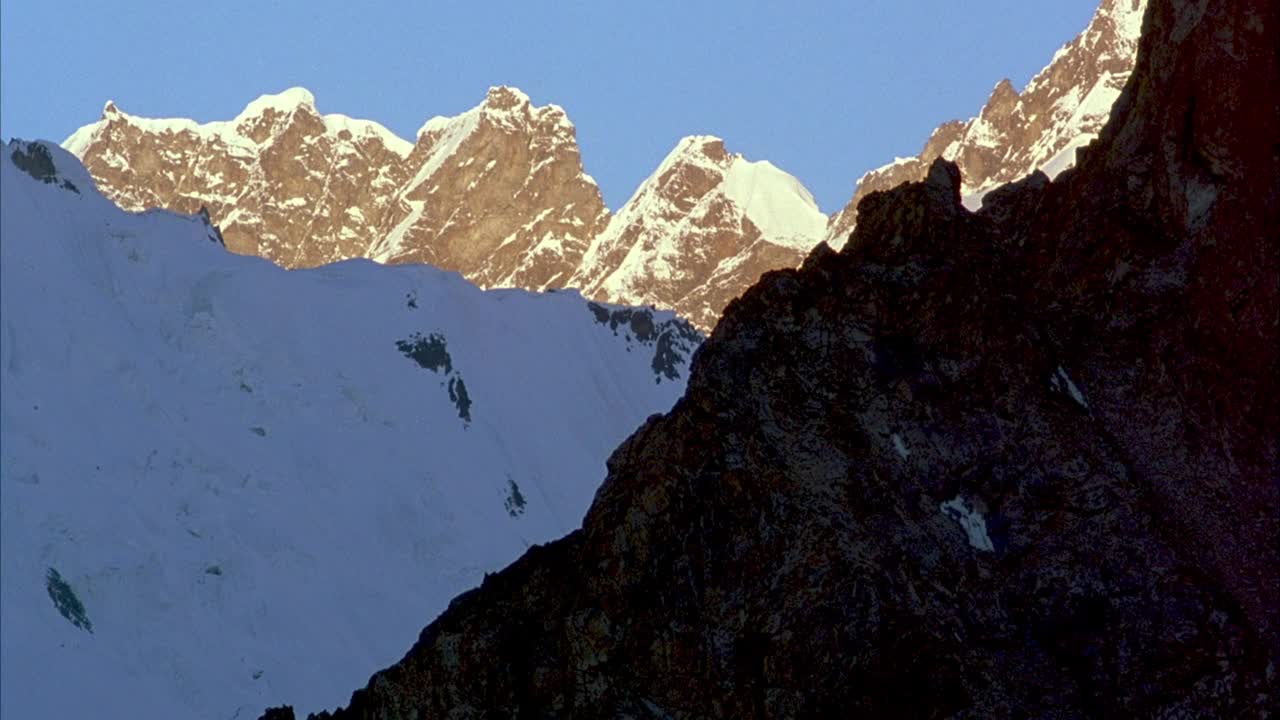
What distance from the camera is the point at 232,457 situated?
248 ft

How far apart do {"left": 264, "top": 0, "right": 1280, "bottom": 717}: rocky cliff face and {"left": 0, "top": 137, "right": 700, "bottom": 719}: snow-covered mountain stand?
132 ft

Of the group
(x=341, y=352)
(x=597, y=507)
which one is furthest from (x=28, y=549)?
(x=597, y=507)

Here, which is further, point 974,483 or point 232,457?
point 232,457

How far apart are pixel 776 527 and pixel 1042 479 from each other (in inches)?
124

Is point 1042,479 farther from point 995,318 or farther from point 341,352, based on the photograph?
point 341,352

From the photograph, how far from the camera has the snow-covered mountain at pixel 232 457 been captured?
63125mm

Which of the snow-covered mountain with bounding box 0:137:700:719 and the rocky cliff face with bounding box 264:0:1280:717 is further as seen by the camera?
the snow-covered mountain with bounding box 0:137:700:719

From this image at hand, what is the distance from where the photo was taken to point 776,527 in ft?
70.9

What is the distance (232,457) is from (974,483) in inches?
2249

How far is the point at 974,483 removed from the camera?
72.5 ft

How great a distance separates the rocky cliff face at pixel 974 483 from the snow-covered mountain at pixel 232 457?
40.2 meters

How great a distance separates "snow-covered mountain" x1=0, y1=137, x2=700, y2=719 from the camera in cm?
6312

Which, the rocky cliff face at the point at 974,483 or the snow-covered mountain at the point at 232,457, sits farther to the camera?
the snow-covered mountain at the point at 232,457

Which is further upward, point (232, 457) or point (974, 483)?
point (232, 457)
